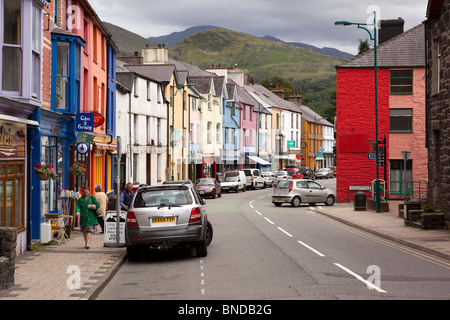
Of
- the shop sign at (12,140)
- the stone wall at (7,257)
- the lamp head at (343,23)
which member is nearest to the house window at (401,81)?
the lamp head at (343,23)

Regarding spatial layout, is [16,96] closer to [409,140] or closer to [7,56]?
[7,56]

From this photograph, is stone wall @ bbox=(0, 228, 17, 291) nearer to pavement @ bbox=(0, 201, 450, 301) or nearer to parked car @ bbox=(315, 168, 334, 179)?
pavement @ bbox=(0, 201, 450, 301)

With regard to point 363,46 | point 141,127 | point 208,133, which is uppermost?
point 363,46

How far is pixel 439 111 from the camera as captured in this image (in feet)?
71.1

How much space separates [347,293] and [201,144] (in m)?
50.3

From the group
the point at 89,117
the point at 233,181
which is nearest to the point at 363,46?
the point at 233,181

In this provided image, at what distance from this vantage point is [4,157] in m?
13.5

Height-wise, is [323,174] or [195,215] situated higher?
[195,215]

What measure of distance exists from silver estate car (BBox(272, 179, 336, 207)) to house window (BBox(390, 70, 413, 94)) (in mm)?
8878

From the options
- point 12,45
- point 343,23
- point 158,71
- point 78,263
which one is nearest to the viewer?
point 78,263

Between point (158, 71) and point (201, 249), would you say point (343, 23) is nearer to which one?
point (201, 249)

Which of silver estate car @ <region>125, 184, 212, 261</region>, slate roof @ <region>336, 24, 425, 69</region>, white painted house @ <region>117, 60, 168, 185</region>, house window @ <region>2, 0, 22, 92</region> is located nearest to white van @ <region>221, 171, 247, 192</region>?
white painted house @ <region>117, 60, 168, 185</region>

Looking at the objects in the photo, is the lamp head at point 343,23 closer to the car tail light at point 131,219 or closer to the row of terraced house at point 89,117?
the row of terraced house at point 89,117

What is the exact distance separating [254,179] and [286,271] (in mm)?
47296
